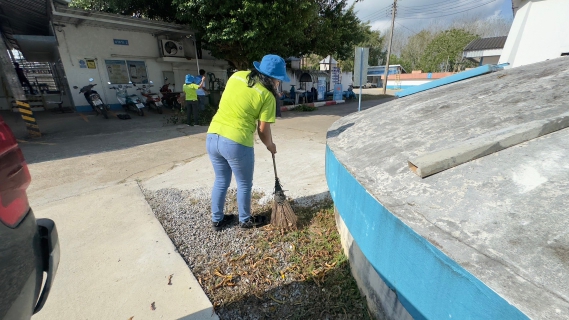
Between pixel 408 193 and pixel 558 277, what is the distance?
580 millimetres

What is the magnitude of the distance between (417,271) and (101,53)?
13.1 m

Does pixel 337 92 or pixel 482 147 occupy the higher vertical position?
pixel 482 147

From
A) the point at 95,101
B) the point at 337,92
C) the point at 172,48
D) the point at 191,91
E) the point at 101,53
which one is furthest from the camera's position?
the point at 337,92

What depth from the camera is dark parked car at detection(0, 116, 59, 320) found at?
916 millimetres

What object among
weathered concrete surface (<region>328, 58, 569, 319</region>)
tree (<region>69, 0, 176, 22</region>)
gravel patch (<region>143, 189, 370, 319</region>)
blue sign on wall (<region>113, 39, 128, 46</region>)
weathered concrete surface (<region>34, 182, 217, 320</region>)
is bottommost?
gravel patch (<region>143, 189, 370, 319</region>)

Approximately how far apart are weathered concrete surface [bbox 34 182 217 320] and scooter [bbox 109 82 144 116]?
751 cm

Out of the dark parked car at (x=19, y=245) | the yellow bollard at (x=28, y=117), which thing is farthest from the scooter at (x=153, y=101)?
the dark parked car at (x=19, y=245)

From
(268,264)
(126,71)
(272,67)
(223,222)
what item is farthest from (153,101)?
(268,264)

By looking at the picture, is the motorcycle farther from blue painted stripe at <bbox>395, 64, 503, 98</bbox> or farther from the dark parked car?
the dark parked car

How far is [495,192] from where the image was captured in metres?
1.15

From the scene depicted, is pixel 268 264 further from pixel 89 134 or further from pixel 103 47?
pixel 103 47

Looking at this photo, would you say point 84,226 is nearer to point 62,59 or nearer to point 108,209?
point 108,209

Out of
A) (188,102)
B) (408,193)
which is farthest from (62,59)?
(408,193)

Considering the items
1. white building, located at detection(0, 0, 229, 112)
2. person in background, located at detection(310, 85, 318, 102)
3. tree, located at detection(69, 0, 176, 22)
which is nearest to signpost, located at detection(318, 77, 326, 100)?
person in background, located at detection(310, 85, 318, 102)
